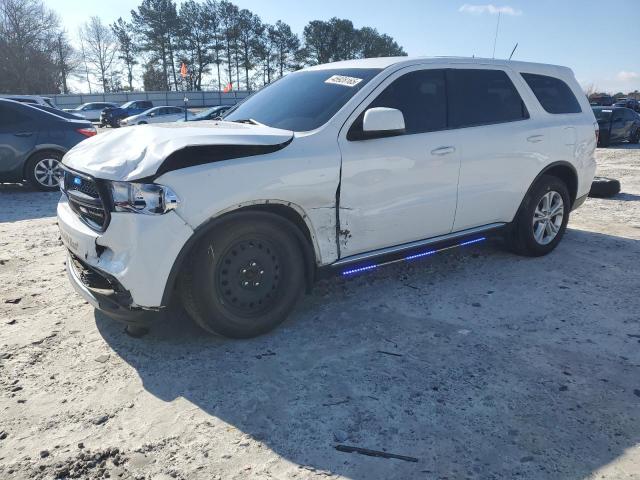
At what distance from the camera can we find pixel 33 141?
27.5 ft

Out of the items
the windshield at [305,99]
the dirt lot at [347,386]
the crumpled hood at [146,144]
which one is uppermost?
Result: the windshield at [305,99]

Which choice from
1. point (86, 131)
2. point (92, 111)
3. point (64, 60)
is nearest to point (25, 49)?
point (64, 60)

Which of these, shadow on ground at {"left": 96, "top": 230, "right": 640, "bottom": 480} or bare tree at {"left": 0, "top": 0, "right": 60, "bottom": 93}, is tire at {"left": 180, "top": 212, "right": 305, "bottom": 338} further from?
bare tree at {"left": 0, "top": 0, "right": 60, "bottom": 93}

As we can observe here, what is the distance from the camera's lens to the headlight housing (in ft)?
9.31

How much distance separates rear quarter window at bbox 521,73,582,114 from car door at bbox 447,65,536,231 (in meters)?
0.14

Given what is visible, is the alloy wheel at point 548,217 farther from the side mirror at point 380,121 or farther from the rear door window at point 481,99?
the side mirror at point 380,121

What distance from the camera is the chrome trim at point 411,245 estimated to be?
12.2 feet

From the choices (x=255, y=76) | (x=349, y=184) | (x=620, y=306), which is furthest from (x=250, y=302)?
(x=255, y=76)

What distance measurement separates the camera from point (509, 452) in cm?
237

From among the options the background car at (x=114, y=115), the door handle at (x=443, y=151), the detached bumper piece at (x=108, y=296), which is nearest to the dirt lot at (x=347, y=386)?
the detached bumper piece at (x=108, y=296)

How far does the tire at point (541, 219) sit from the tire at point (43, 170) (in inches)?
293

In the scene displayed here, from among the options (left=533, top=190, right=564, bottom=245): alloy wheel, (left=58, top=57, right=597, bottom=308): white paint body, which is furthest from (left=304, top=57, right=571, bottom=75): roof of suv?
(left=533, top=190, right=564, bottom=245): alloy wheel

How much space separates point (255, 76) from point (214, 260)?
69.7 m

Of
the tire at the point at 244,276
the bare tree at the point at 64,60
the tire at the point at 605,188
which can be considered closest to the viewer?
the tire at the point at 244,276
